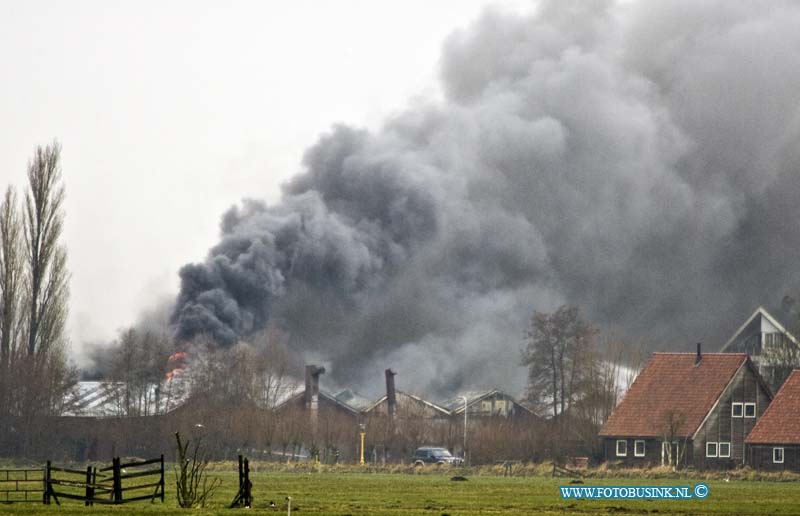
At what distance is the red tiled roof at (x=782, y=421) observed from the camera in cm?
6956

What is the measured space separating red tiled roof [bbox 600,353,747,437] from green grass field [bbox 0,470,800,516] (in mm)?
16304

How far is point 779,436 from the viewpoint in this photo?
69750 mm

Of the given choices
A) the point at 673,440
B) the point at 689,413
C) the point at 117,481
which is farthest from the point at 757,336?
the point at 117,481

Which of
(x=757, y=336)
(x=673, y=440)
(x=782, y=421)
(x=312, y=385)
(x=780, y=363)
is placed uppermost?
(x=757, y=336)

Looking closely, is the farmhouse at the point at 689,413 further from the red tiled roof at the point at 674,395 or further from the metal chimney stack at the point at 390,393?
A: the metal chimney stack at the point at 390,393

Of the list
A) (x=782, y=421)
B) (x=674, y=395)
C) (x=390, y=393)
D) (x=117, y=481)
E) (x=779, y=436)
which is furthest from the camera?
(x=390, y=393)

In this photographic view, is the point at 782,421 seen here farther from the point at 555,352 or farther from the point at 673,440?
the point at 555,352

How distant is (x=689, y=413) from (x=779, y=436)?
583 centimetres

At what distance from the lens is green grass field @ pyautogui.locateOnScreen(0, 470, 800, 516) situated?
35562 millimetres

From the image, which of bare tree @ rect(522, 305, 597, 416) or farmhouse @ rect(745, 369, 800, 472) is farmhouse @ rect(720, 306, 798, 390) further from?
farmhouse @ rect(745, 369, 800, 472)

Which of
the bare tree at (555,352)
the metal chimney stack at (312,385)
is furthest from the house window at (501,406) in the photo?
the metal chimney stack at (312,385)

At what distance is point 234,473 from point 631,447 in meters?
20.5

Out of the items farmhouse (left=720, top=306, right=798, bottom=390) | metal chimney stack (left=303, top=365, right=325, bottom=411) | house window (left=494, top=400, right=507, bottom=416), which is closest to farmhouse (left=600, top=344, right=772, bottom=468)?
metal chimney stack (left=303, top=365, right=325, bottom=411)

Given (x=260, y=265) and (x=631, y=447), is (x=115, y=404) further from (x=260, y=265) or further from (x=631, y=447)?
(x=631, y=447)
